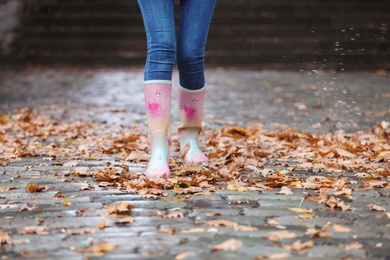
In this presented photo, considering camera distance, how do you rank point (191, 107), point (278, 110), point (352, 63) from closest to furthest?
point (191, 107) → point (278, 110) → point (352, 63)

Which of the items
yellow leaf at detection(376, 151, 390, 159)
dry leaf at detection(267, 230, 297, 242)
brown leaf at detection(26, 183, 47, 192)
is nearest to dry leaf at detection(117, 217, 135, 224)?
dry leaf at detection(267, 230, 297, 242)

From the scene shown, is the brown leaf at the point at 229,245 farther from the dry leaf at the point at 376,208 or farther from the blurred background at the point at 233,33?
the blurred background at the point at 233,33

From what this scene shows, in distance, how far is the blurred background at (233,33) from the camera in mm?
16188

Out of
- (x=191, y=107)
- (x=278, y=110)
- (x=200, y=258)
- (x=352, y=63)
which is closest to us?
(x=200, y=258)

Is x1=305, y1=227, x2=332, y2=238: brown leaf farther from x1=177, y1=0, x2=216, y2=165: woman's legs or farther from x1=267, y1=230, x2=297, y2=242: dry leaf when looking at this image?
x1=177, y1=0, x2=216, y2=165: woman's legs

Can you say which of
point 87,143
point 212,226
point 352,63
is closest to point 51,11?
point 352,63

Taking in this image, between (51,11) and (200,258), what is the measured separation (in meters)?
14.7

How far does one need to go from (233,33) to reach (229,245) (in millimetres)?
13562

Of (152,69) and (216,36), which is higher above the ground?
(152,69)

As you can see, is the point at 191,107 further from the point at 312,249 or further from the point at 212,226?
the point at 312,249

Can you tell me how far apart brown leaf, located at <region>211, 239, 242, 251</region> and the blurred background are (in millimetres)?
13047

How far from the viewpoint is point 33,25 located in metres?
16.8

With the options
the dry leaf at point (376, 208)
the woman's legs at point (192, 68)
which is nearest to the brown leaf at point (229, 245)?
the dry leaf at point (376, 208)

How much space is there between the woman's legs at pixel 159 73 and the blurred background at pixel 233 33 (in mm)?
11572
